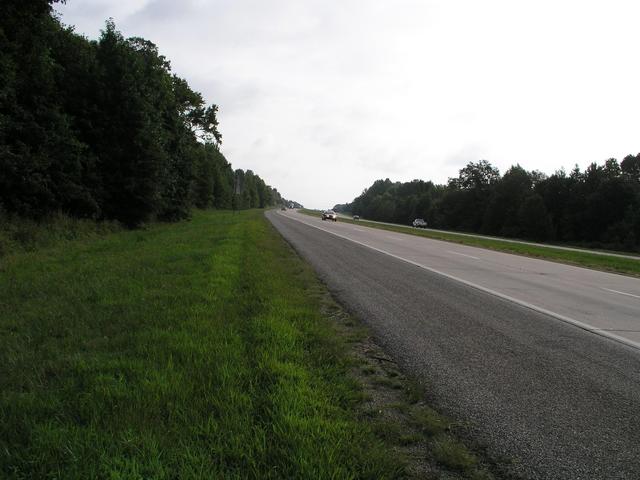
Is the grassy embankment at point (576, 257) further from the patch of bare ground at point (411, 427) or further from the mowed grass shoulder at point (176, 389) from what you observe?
the mowed grass shoulder at point (176, 389)

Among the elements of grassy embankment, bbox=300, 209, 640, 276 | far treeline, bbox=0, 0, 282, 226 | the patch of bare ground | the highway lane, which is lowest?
the patch of bare ground

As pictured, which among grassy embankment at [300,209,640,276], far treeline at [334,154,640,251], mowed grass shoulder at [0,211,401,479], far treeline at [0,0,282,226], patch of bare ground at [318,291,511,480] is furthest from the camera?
far treeline at [334,154,640,251]

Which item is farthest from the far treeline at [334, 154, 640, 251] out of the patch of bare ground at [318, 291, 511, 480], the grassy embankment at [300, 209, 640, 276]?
the patch of bare ground at [318, 291, 511, 480]

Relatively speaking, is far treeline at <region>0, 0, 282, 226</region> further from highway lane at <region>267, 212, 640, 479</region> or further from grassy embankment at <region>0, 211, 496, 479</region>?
highway lane at <region>267, 212, 640, 479</region>

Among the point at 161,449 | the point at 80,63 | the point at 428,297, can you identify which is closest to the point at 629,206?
the point at 428,297

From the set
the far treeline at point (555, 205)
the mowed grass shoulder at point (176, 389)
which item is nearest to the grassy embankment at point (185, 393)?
the mowed grass shoulder at point (176, 389)

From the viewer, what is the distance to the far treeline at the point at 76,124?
14414 millimetres

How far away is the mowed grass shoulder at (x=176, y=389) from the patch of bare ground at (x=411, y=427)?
0.54 ft

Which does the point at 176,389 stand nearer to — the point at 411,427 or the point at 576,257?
the point at 411,427

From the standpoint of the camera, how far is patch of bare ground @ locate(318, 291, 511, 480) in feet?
9.10

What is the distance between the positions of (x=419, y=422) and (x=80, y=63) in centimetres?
2402

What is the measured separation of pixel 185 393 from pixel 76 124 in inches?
836

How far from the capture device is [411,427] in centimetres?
330

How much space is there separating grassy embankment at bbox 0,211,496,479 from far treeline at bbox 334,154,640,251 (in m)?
53.6
